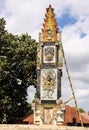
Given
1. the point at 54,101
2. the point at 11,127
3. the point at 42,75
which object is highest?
the point at 42,75

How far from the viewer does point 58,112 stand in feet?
122

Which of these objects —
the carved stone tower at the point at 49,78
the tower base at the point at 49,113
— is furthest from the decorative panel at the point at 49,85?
the tower base at the point at 49,113

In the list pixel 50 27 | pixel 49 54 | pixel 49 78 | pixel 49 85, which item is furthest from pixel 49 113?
pixel 50 27

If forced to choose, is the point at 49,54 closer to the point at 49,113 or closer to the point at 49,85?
the point at 49,85

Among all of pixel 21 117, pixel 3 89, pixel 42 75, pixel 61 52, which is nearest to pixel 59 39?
pixel 61 52

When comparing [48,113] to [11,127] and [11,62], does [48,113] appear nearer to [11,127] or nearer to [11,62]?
[11,127]

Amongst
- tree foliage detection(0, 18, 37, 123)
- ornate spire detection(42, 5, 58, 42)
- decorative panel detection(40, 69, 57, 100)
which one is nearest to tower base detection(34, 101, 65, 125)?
decorative panel detection(40, 69, 57, 100)

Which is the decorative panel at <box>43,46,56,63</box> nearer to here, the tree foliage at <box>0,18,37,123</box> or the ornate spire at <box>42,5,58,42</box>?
the ornate spire at <box>42,5,58,42</box>

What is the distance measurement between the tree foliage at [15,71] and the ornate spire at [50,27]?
6.89 m

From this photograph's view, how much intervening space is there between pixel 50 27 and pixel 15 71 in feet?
31.3

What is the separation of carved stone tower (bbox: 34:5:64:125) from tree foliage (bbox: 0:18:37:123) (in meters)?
6.52

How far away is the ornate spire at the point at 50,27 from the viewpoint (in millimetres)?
39719

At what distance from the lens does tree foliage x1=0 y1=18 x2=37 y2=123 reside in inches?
1747

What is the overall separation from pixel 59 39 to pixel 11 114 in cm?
1255
